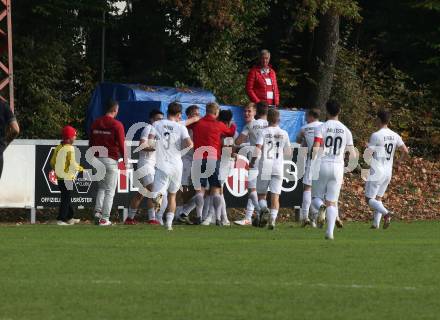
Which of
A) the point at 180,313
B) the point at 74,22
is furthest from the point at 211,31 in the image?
the point at 180,313

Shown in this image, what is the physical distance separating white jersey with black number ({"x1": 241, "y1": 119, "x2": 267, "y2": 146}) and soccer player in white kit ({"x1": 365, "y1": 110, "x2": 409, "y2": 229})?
6.19 ft

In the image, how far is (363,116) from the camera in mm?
36062

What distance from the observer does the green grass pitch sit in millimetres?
10422

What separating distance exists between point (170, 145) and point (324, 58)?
1571 cm

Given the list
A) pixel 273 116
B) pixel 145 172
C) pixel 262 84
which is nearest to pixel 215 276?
pixel 273 116

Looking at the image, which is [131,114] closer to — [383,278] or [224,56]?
[224,56]

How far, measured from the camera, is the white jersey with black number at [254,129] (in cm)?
2272

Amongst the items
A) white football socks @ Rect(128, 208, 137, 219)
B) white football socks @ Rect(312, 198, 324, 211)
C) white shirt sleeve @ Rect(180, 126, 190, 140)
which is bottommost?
white football socks @ Rect(128, 208, 137, 219)

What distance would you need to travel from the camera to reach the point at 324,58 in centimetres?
3612

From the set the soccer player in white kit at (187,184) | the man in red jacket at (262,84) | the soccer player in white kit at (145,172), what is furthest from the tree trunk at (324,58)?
the soccer player in white kit at (145,172)

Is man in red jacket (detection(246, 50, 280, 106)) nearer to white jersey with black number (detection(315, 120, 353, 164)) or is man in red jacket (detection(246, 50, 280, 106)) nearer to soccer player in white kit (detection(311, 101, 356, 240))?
soccer player in white kit (detection(311, 101, 356, 240))

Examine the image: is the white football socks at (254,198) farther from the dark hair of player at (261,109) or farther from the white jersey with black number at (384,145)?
the white jersey with black number at (384,145)

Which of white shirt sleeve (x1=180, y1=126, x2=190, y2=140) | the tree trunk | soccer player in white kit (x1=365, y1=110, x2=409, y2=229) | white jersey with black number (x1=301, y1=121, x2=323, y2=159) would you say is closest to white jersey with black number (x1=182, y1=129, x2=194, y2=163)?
white jersey with black number (x1=301, y1=121, x2=323, y2=159)

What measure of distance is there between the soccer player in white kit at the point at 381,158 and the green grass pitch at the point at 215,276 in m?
2.91
